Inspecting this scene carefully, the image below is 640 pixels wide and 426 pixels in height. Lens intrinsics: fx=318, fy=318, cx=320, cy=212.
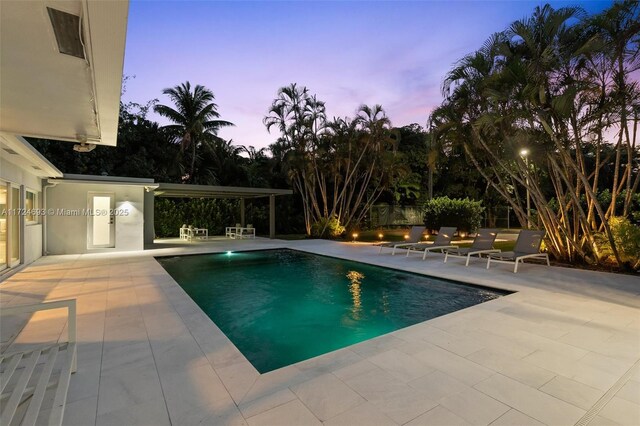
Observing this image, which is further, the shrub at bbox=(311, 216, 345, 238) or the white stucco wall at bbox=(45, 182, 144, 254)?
the shrub at bbox=(311, 216, 345, 238)

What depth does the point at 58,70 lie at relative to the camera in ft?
9.96

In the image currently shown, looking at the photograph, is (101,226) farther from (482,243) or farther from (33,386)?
(482,243)

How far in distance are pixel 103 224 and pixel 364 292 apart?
44.9ft

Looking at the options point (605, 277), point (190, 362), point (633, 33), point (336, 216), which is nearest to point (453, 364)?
point (190, 362)

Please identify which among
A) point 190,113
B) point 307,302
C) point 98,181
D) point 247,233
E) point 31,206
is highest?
point 190,113

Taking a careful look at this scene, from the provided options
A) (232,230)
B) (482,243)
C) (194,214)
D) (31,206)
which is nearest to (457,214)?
(482,243)

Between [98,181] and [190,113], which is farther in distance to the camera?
[190,113]

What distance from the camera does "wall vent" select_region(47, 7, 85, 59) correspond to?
2252 mm

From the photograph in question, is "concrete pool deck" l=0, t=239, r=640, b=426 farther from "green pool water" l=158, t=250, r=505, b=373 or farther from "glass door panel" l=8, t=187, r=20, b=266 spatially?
"glass door panel" l=8, t=187, r=20, b=266

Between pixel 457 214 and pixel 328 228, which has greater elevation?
pixel 457 214

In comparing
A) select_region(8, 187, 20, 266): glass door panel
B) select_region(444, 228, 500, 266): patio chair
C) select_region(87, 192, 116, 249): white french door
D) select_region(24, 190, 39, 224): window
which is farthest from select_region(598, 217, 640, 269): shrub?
select_region(87, 192, 116, 249): white french door

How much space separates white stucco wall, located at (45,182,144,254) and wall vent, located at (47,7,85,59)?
10887 millimetres

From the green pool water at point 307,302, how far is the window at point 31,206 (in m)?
4.40

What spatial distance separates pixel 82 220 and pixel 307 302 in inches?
417
